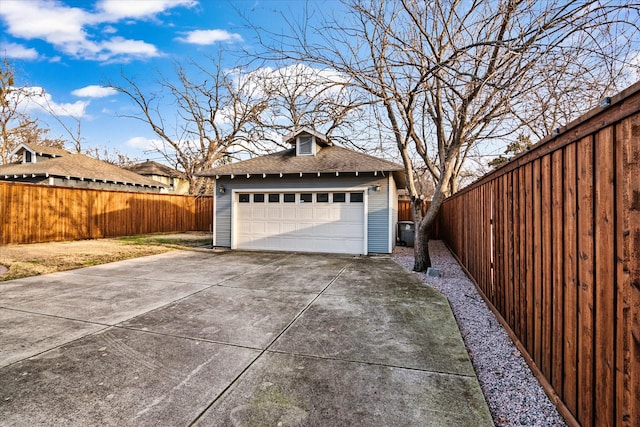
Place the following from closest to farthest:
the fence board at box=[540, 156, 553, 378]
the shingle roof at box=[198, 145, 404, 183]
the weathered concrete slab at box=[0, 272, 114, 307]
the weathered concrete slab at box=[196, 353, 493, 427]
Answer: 1. the weathered concrete slab at box=[196, 353, 493, 427]
2. the fence board at box=[540, 156, 553, 378]
3. the weathered concrete slab at box=[0, 272, 114, 307]
4. the shingle roof at box=[198, 145, 404, 183]

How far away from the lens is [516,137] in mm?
8031

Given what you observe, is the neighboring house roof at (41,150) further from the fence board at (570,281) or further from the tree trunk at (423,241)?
the fence board at (570,281)

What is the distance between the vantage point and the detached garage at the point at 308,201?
9.10 meters

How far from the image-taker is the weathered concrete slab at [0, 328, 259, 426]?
6.56 feet

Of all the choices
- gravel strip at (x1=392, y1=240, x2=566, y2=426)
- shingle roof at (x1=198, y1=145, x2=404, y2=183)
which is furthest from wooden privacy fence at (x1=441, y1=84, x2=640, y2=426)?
shingle roof at (x1=198, y1=145, x2=404, y2=183)

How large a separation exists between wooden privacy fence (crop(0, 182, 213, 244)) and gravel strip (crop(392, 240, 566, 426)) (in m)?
13.3

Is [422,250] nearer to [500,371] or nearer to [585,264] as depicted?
[500,371]

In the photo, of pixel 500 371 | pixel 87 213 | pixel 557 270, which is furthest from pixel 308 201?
pixel 87 213

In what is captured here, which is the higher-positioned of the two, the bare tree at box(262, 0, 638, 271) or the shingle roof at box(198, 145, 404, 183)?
the bare tree at box(262, 0, 638, 271)

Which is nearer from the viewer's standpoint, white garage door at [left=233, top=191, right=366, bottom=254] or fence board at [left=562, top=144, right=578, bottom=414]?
fence board at [left=562, top=144, right=578, bottom=414]

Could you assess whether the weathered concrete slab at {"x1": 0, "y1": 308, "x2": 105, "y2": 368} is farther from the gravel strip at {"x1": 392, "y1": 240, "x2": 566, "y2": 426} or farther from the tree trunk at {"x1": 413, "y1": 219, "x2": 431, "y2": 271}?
the tree trunk at {"x1": 413, "y1": 219, "x2": 431, "y2": 271}

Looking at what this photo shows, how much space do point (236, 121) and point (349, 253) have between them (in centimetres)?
1485

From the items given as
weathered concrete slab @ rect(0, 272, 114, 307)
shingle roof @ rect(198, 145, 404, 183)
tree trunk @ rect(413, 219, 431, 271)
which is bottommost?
weathered concrete slab @ rect(0, 272, 114, 307)

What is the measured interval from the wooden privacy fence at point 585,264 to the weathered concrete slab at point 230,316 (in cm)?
244
